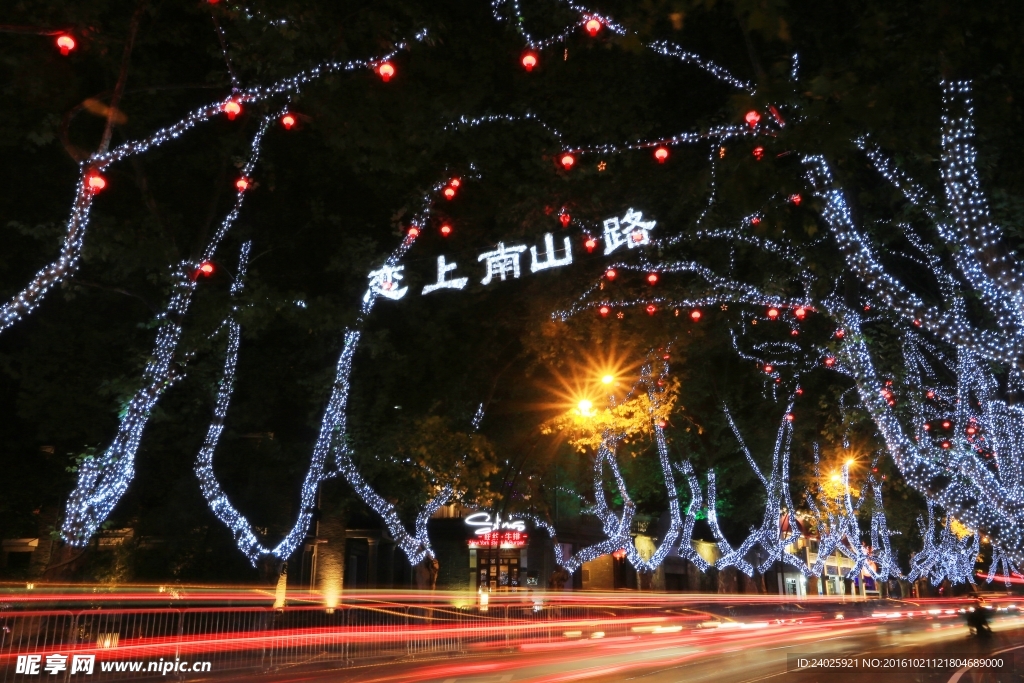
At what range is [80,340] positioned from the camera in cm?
1877

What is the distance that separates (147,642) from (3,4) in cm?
1025

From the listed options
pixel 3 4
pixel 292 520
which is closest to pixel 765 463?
pixel 292 520

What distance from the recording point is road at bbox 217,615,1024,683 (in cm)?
1284

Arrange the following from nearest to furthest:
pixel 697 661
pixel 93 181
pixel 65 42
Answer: pixel 65 42 → pixel 93 181 → pixel 697 661

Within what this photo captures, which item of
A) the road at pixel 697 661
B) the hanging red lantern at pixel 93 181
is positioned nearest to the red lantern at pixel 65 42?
the hanging red lantern at pixel 93 181

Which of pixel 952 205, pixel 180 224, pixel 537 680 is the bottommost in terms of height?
pixel 537 680

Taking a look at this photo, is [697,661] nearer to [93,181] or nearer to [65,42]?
[93,181]

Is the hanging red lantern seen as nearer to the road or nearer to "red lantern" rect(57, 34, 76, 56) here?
"red lantern" rect(57, 34, 76, 56)

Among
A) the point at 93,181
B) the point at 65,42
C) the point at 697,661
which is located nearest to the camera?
the point at 65,42

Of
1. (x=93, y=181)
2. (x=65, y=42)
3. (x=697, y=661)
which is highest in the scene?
(x=65, y=42)

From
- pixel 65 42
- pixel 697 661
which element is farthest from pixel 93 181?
pixel 697 661

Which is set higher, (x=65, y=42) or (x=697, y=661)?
(x=65, y=42)

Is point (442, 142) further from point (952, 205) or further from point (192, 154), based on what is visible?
point (952, 205)

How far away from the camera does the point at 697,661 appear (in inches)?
624
